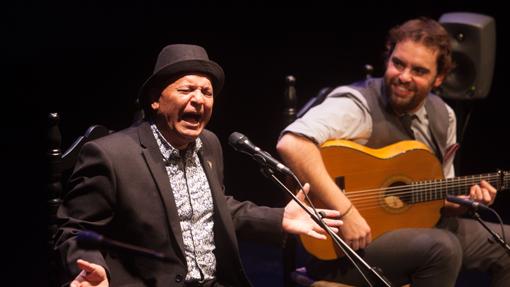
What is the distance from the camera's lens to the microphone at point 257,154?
2633mm

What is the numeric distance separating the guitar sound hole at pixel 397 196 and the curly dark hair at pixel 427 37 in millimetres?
709

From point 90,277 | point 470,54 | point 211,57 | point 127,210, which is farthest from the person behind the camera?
point 211,57

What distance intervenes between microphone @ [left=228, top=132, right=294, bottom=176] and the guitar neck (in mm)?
1380

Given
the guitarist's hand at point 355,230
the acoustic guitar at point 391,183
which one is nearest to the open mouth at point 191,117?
the acoustic guitar at point 391,183

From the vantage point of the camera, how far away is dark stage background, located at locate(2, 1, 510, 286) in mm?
4699

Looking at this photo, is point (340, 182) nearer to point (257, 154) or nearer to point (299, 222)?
point (299, 222)

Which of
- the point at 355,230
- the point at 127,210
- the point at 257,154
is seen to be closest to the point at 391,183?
the point at 355,230

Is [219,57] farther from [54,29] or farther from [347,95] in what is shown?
[347,95]

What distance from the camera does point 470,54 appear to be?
4773mm

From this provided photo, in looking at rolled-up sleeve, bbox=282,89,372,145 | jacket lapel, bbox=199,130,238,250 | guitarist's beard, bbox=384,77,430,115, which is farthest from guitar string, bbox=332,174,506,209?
jacket lapel, bbox=199,130,238,250

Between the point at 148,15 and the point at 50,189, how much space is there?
2.24m

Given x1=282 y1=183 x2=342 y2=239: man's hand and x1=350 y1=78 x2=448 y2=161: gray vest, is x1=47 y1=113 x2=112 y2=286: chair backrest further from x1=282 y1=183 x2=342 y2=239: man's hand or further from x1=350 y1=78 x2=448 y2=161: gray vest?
x1=350 y1=78 x2=448 y2=161: gray vest

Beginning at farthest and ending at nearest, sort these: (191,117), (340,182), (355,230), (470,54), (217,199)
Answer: (470,54) → (340,182) → (355,230) → (217,199) → (191,117)

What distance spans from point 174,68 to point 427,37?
64.4 inches
